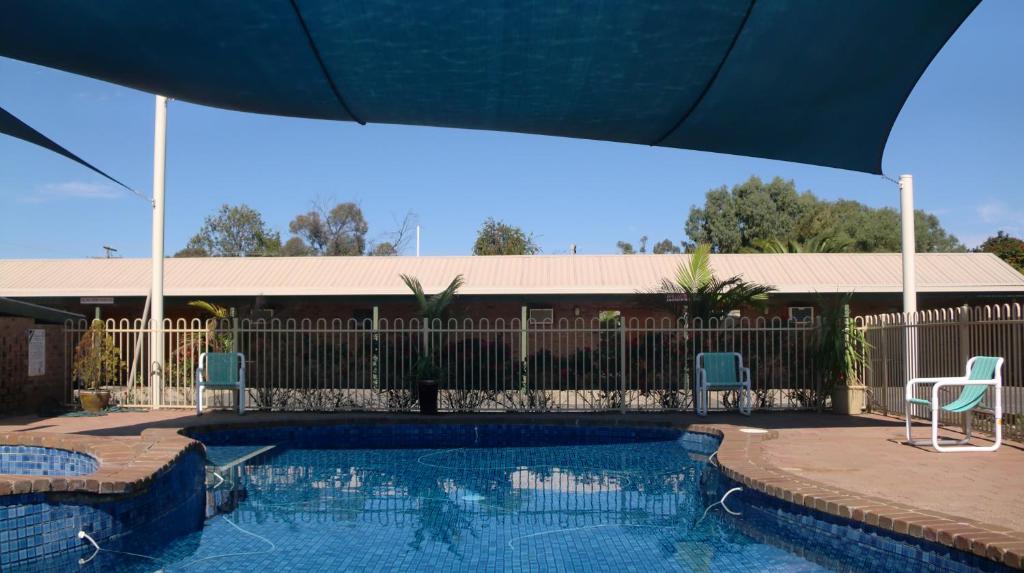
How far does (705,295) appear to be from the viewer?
13109mm

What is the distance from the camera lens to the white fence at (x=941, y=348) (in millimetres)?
8539

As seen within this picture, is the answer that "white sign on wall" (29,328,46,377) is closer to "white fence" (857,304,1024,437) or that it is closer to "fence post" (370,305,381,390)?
"fence post" (370,305,381,390)

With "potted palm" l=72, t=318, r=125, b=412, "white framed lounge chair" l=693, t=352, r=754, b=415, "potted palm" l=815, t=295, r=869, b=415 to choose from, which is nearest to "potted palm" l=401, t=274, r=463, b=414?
"white framed lounge chair" l=693, t=352, r=754, b=415

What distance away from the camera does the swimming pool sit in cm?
548

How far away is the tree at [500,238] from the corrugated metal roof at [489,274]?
25.1 meters

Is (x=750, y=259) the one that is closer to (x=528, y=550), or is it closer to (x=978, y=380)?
(x=978, y=380)

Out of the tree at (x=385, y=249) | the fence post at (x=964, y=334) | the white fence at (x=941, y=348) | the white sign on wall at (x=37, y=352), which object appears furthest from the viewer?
the tree at (x=385, y=249)

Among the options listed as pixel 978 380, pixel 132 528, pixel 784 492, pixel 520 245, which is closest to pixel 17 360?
pixel 132 528

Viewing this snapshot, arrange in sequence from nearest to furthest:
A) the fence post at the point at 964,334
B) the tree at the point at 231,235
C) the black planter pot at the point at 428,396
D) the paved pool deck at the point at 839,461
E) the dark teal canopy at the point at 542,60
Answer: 1. the dark teal canopy at the point at 542,60
2. the paved pool deck at the point at 839,461
3. the fence post at the point at 964,334
4. the black planter pot at the point at 428,396
5. the tree at the point at 231,235

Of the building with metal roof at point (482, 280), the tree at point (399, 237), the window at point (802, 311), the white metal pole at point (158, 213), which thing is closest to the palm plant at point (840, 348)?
the building with metal roof at point (482, 280)

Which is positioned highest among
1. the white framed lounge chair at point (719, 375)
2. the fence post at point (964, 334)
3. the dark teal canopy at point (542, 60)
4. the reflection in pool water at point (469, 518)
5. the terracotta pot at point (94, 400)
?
the dark teal canopy at point (542, 60)

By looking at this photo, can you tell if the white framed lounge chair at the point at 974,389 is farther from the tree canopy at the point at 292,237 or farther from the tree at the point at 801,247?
the tree canopy at the point at 292,237

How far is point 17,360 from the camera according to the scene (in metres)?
12.2

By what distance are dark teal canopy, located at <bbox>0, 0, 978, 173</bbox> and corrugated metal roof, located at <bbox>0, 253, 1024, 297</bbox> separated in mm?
12841
